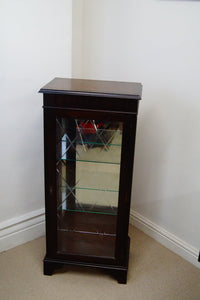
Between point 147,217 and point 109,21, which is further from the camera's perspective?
point 147,217

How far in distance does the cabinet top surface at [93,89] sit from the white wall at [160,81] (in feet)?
1.03

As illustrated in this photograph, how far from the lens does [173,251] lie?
2.08 metres

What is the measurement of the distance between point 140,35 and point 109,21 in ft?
0.86

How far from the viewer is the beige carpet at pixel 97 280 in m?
1.71

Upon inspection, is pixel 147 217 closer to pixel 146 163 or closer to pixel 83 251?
pixel 146 163

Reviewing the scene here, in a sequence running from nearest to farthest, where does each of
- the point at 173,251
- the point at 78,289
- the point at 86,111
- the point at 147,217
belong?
the point at 86,111 < the point at 78,289 < the point at 173,251 < the point at 147,217

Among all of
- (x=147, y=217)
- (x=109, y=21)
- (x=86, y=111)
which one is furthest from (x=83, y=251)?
(x=109, y=21)

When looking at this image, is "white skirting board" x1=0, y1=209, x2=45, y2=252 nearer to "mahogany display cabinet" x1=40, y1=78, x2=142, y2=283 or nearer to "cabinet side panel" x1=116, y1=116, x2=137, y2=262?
"mahogany display cabinet" x1=40, y1=78, x2=142, y2=283

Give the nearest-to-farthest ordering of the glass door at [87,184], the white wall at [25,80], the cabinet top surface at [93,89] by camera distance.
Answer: the cabinet top surface at [93,89] → the glass door at [87,184] → the white wall at [25,80]

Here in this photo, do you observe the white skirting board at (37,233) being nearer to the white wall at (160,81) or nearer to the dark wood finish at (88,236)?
the white wall at (160,81)

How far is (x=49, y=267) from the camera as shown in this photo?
1.82 meters

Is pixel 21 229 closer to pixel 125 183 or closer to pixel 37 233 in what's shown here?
pixel 37 233

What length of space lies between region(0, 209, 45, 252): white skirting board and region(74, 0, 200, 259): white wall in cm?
69

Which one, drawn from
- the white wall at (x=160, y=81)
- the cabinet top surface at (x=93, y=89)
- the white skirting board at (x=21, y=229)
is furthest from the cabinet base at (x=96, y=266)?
the cabinet top surface at (x=93, y=89)
